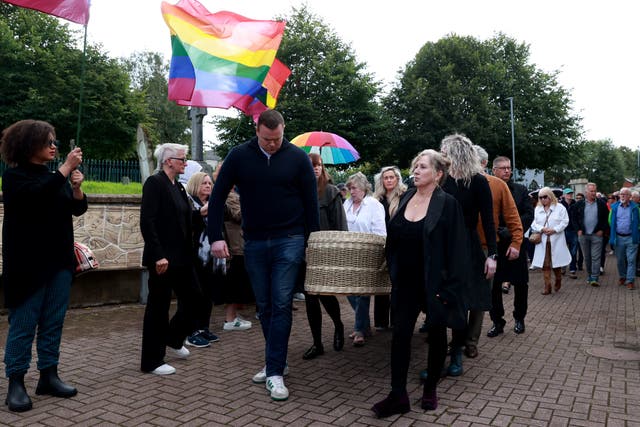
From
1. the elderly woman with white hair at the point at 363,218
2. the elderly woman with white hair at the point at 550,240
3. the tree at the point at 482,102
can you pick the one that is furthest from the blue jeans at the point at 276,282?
the tree at the point at 482,102

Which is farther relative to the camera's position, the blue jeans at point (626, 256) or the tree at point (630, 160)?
the tree at point (630, 160)

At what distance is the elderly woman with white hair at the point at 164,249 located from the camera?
15.4ft

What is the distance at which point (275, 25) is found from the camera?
8859 mm

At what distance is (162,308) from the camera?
15.9 ft

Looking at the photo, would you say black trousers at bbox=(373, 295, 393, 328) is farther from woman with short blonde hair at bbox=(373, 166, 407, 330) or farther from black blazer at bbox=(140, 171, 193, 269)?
black blazer at bbox=(140, 171, 193, 269)

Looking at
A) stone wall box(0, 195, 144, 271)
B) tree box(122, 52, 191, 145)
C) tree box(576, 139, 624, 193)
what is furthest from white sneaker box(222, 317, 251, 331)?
tree box(576, 139, 624, 193)

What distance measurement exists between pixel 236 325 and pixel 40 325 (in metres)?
2.83

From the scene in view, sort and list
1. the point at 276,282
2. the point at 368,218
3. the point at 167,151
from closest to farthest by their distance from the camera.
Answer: the point at 276,282 → the point at 167,151 → the point at 368,218

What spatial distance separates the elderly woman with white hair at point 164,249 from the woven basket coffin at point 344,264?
4.11ft

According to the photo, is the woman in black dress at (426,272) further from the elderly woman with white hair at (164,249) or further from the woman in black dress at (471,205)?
the elderly woman with white hair at (164,249)

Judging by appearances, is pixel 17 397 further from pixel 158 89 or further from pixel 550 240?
pixel 158 89

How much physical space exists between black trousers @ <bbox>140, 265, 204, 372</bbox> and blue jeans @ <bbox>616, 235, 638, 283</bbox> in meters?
9.10

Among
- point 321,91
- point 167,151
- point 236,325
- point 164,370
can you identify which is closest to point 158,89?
point 321,91

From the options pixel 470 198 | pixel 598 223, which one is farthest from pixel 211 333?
pixel 598 223
